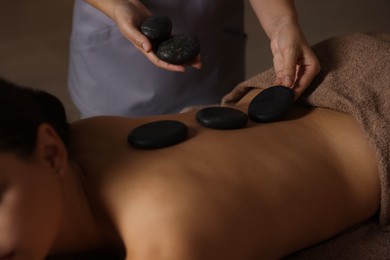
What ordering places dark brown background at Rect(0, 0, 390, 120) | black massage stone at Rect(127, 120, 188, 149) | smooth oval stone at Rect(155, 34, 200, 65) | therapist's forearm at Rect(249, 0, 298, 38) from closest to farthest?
black massage stone at Rect(127, 120, 188, 149), smooth oval stone at Rect(155, 34, 200, 65), therapist's forearm at Rect(249, 0, 298, 38), dark brown background at Rect(0, 0, 390, 120)

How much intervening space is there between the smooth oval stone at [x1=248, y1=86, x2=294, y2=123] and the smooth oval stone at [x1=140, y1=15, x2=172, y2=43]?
0.64ft

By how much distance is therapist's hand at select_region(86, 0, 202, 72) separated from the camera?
0.96m

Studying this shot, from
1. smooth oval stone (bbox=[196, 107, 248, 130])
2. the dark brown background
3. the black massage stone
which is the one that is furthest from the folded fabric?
the dark brown background

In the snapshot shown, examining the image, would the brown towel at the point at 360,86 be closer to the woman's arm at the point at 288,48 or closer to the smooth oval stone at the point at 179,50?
the woman's arm at the point at 288,48

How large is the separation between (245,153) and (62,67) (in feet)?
4.71

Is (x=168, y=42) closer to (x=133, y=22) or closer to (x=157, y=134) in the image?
(x=133, y=22)

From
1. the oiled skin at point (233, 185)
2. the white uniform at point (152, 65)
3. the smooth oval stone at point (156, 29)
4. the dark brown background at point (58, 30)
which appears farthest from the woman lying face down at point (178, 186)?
the dark brown background at point (58, 30)

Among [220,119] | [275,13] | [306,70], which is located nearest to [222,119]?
[220,119]

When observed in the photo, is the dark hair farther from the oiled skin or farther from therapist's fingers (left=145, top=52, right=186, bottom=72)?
therapist's fingers (left=145, top=52, right=186, bottom=72)

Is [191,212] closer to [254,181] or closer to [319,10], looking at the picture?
[254,181]

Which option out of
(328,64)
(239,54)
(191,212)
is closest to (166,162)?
(191,212)

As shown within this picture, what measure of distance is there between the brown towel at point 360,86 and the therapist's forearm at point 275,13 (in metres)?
0.09

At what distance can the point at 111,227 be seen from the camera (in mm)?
781

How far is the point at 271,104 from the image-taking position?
923 millimetres
